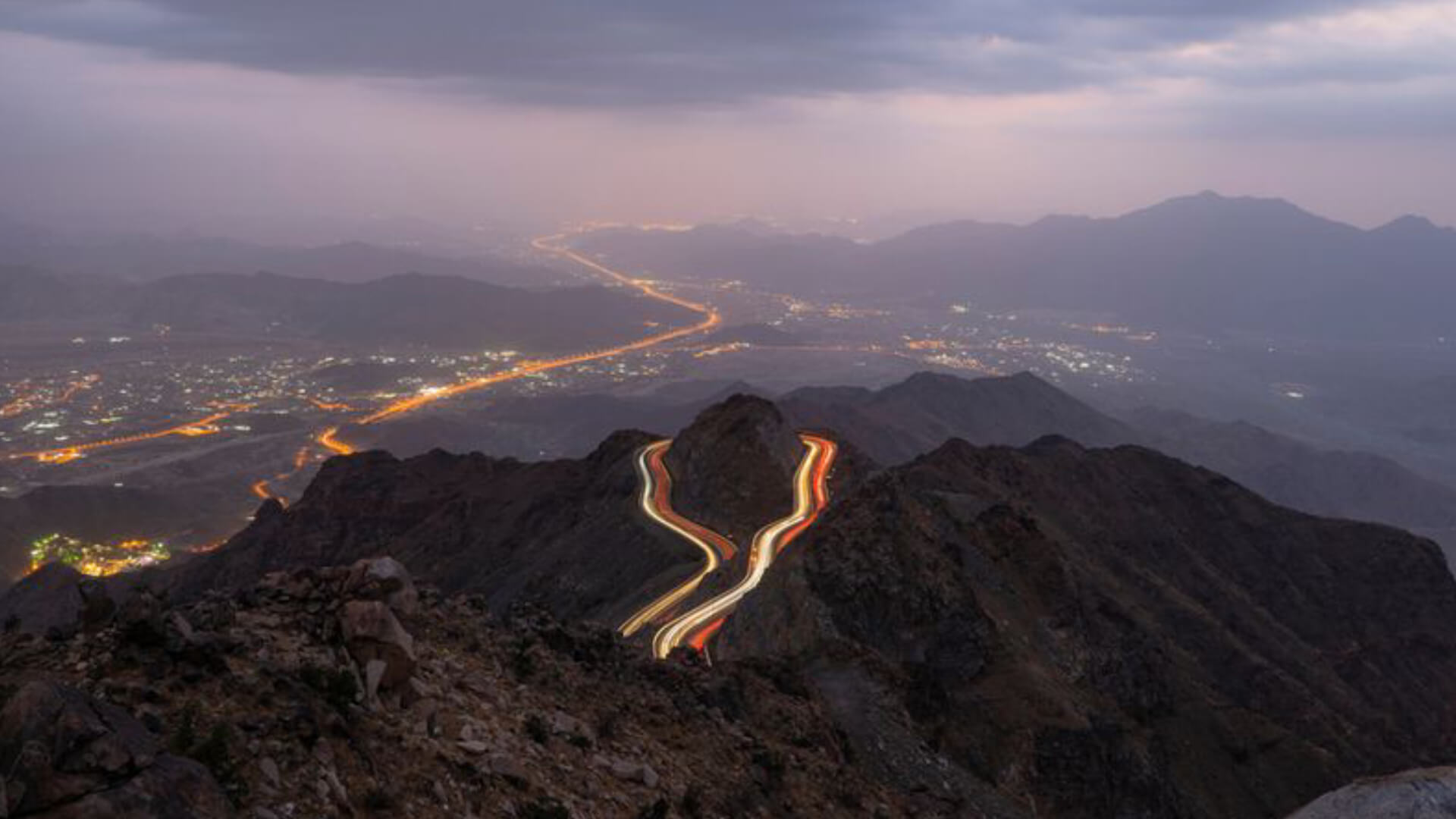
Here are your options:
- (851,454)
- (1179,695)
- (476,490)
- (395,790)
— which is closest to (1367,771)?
(1179,695)

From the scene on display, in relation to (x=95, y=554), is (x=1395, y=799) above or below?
above

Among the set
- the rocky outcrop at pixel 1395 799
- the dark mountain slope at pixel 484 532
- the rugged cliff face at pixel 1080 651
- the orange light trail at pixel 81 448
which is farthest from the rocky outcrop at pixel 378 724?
the orange light trail at pixel 81 448

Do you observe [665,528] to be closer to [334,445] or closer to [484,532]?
[484,532]

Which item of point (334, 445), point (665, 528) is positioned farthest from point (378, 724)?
point (334, 445)

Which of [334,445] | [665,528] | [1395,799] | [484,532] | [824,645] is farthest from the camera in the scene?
[334,445]

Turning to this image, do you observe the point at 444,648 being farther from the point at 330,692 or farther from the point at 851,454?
the point at 851,454

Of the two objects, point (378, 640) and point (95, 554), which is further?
point (95, 554)

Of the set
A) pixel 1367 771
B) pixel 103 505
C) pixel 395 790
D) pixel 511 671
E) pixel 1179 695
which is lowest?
pixel 103 505
